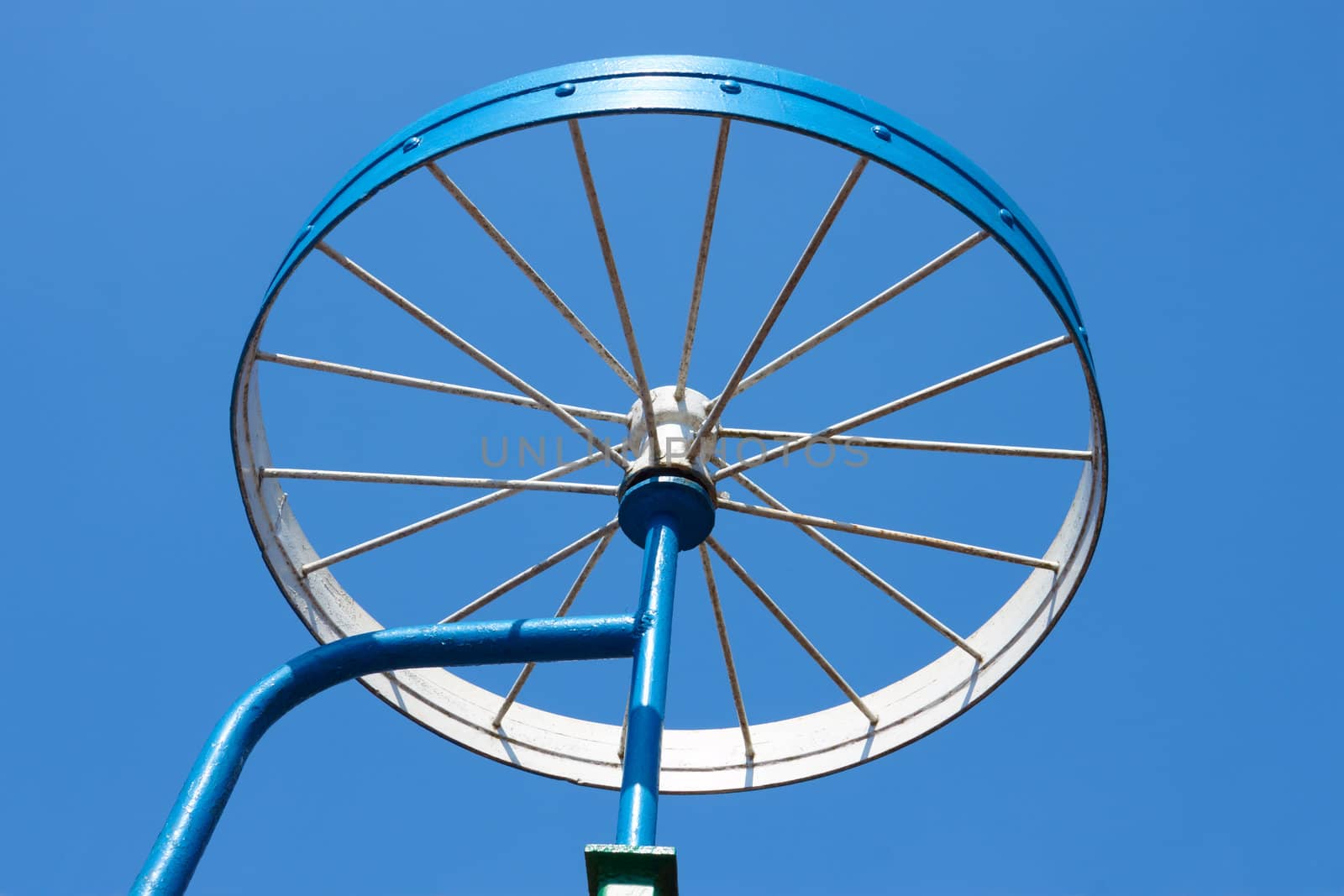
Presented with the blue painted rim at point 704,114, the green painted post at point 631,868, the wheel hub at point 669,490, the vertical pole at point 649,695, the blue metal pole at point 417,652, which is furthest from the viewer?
the wheel hub at point 669,490

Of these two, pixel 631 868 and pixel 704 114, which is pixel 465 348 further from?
pixel 631 868

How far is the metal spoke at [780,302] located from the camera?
14125 mm

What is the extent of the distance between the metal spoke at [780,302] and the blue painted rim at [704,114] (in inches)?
19.7

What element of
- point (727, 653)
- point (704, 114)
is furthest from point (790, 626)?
point (704, 114)

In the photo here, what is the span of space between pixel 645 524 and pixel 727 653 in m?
2.48

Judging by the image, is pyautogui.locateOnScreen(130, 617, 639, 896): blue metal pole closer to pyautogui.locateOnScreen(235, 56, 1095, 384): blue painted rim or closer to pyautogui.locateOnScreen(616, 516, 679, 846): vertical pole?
pyautogui.locateOnScreen(616, 516, 679, 846): vertical pole

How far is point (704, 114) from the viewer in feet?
44.4

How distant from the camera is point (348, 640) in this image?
13258 millimetres

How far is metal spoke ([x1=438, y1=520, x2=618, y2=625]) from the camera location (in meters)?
16.7

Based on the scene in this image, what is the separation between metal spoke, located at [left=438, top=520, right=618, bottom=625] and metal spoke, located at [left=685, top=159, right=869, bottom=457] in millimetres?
1578

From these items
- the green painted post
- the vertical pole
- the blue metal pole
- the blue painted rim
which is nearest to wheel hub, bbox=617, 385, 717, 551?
the vertical pole

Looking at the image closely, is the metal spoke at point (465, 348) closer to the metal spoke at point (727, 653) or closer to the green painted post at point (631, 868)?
the metal spoke at point (727, 653)

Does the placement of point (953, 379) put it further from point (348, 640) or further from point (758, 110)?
point (348, 640)

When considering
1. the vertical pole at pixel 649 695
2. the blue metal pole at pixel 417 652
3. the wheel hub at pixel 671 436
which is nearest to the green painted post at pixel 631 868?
the vertical pole at pixel 649 695
